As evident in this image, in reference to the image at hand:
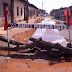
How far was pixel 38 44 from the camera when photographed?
563 cm

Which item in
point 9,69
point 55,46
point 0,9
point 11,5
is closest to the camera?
point 9,69

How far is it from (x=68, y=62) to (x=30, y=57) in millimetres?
1583

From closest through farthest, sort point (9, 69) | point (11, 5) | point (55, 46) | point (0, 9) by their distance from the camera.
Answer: point (9, 69), point (55, 46), point (0, 9), point (11, 5)

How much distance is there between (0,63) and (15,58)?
0.79 meters

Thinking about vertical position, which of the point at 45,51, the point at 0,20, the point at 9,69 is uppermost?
the point at 0,20

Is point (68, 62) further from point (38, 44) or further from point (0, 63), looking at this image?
point (0, 63)

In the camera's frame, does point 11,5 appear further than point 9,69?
Yes

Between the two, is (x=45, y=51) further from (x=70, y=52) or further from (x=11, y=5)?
(x=11, y=5)

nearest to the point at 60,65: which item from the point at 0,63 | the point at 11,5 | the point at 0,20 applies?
the point at 0,63

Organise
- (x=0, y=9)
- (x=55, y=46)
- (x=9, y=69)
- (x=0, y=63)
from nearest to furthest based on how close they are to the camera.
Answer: (x=9, y=69), (x=0, y=63), (x=55, y=46), (x=0, y=9)

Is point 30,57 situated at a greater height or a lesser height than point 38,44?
lesser

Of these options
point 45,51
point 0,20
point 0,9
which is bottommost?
point 45,51

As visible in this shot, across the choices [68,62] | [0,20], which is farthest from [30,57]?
[0,20]

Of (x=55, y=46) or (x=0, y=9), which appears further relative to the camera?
(x=0, y=9)
